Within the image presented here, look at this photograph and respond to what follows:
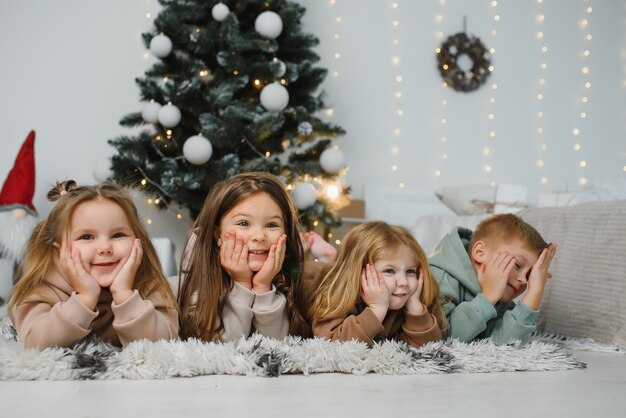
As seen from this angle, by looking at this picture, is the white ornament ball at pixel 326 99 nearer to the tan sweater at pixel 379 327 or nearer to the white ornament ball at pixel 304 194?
the white ornament ball at pixel 304 194

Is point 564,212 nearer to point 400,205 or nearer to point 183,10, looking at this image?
point 400,205

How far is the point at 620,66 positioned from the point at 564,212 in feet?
7.35

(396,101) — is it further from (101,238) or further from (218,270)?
(101,238)

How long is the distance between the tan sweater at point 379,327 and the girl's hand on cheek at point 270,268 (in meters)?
0.14

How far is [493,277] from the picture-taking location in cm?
145

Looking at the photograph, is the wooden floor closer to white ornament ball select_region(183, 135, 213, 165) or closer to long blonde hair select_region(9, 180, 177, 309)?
long blonde hair select_region(9, 180, 177, 309)

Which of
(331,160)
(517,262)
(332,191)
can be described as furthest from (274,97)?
(517,262)

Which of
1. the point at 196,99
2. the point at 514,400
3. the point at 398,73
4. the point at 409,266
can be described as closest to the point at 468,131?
the point at 398,73

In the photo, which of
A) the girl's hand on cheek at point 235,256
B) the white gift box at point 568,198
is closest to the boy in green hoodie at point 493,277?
the girl's hand on cheek at point 235,256

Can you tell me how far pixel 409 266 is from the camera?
1.34 meters

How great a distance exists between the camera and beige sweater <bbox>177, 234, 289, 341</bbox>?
4.23 feet

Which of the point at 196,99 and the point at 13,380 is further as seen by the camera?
the point at 196,99

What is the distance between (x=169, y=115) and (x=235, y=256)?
1371 mm

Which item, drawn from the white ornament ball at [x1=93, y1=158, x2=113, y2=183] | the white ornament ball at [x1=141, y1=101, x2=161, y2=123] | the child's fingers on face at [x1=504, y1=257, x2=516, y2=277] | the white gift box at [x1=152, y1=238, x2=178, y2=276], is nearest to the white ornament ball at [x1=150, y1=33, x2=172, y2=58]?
the white ornament ball at [x1=141, y1=101, x2=161, y2=123]
